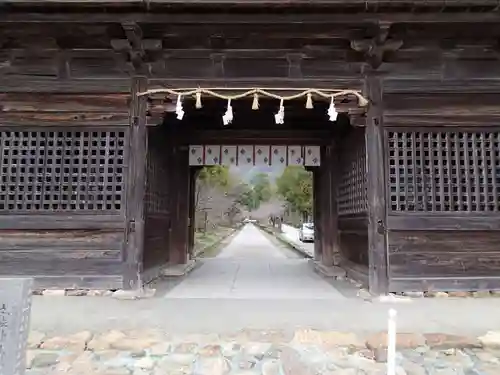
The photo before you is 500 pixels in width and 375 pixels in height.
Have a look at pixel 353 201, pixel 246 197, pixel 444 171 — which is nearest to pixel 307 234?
pixel 353 201

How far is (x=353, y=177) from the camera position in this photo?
8102mm

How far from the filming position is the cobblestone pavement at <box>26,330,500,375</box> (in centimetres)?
329

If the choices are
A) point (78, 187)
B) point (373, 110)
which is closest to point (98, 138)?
point (78, 187)

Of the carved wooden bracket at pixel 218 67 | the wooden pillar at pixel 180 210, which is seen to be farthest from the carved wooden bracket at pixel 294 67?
the wooden pillar at pixel 180 210

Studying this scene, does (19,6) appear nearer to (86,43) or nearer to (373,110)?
(86,43)

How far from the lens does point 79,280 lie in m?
6.11

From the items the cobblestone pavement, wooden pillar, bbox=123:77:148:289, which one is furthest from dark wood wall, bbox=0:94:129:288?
the cobblestone pavement

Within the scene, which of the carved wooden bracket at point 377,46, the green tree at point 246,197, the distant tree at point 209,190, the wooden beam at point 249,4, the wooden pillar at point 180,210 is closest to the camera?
the wooden beam at point 249,4

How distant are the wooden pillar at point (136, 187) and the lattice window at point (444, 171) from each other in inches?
152

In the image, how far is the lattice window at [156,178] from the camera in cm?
737

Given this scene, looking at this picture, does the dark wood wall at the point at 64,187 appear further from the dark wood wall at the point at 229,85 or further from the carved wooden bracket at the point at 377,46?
the carved wooden bracket at the point at 377,46

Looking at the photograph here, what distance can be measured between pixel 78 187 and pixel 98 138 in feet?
2.75

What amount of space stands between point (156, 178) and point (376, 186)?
4.31 metres

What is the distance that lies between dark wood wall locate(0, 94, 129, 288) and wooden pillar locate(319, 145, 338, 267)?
523 cm
